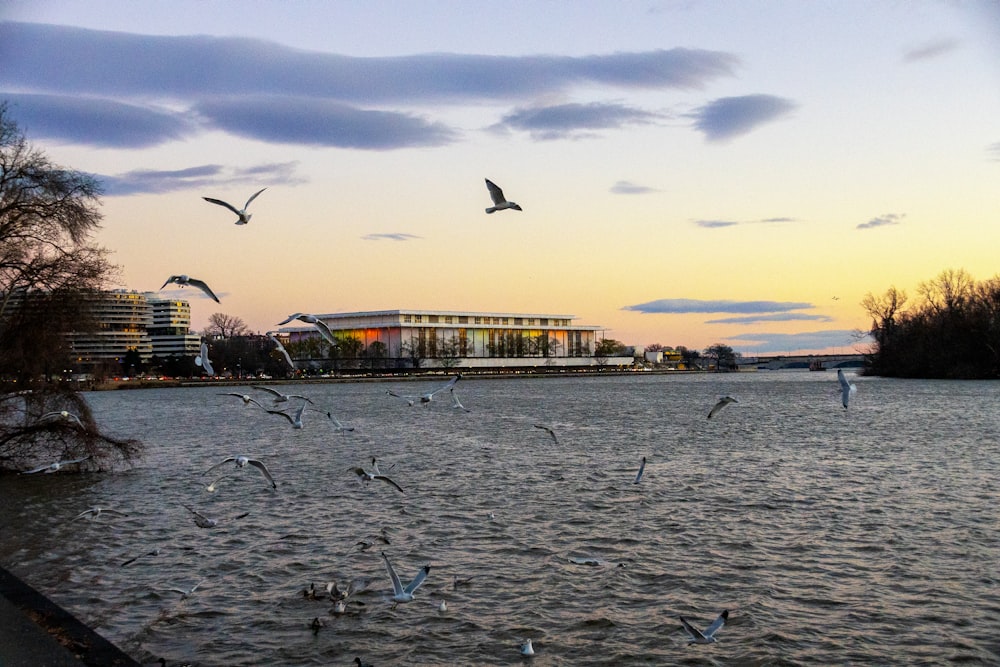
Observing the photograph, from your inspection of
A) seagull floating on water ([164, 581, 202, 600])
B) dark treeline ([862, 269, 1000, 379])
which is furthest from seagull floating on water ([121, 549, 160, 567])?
dark treeline ([862, 269, 1000, 379])

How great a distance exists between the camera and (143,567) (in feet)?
57.4

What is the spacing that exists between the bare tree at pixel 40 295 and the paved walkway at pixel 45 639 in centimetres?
1787

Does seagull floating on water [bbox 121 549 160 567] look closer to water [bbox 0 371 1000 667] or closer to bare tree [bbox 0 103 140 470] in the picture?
water [bbox 0 371 1000 667]

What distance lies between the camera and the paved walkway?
9.74 metres

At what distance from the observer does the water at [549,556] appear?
12.9 m

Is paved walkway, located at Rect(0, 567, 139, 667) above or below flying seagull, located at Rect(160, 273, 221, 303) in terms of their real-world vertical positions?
below

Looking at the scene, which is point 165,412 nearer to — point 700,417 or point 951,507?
point 700,417

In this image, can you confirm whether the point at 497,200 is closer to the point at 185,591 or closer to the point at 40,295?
the point at 185,591

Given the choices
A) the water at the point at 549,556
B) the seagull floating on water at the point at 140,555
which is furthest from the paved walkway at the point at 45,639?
the seagull floating on water at the point at 140,555

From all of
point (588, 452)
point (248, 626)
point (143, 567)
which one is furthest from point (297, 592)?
point (588, 452)

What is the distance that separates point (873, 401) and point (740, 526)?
71.0 metres

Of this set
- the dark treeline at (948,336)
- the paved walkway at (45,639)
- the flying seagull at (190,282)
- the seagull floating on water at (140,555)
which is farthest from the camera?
the dark treeline at (948,336)

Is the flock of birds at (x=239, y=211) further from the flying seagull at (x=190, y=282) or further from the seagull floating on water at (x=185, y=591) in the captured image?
the seagull floating on water at (x=185, y=591)

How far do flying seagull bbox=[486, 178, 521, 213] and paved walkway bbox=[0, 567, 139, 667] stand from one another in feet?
26.0
